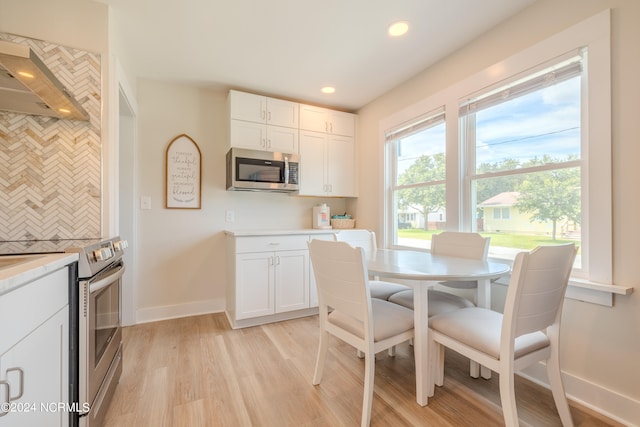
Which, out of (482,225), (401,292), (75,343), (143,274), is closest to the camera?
(75,343)

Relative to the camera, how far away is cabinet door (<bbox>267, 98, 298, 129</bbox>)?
3.04m

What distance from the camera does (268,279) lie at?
2736mm

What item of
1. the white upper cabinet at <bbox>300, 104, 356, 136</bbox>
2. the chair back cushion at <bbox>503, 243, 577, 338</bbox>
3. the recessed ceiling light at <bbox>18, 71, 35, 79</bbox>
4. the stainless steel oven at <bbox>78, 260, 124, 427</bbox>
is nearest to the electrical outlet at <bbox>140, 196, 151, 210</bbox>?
the stainless steel oven at <bbox>78, 260, 124, 427</bbox>

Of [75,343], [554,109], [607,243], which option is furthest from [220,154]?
[607,243]

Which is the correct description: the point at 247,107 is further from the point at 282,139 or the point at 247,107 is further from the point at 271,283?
the point at 271,283

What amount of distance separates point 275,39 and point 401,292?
2167mm

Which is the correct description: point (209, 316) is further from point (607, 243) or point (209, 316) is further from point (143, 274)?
point (607, 243)

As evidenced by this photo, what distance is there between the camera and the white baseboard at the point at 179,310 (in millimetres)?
2770

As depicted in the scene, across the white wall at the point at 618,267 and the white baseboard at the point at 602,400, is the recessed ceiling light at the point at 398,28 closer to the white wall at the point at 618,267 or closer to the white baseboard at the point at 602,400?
the white wall at the point at 618,267

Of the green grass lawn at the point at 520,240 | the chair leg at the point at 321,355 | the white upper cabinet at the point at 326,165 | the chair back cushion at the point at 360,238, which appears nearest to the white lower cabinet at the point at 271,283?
the chair back cushion at the point at 360,238

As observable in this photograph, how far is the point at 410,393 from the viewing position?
165 centimetres

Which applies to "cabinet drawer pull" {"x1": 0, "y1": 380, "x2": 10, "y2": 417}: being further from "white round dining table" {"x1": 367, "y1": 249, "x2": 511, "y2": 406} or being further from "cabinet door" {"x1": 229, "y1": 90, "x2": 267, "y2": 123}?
"cabinet door" {"x1": 229, "y1": 90, "x2": 267, "y2": 123}

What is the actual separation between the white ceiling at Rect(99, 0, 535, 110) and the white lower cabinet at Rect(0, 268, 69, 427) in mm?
1853

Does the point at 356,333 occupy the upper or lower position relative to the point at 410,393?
upper
